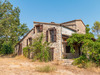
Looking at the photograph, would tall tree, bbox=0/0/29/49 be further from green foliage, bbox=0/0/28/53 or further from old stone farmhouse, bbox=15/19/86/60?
old stone farmhouse, bbox=15/19/86/60

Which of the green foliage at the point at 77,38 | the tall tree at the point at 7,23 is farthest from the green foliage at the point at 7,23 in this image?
the green foliage at the point at 77,38

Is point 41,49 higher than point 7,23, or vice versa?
point 7,23

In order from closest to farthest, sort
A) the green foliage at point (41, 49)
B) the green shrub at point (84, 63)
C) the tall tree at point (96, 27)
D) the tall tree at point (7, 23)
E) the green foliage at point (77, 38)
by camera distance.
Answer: the green shrub at point (84, 63), the green foliage at point (77, 38), the green foliage at point (41, 49), the tall tree at point (7, 23), the tall tree at point (96, 27)

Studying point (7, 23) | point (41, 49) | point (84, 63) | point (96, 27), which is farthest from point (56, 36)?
point (96, 27)

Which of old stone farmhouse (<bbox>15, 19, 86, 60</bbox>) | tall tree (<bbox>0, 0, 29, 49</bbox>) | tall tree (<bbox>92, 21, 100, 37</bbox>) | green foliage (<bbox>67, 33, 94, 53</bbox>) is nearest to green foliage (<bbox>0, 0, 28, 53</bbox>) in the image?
tall tree (<bbox>0, 0, 29, 49</bbox>)

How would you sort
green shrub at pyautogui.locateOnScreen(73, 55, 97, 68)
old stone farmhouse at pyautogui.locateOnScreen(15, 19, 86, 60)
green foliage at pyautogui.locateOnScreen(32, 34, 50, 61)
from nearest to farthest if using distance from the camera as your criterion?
green shrub at pyautogui.locateOnScreen(73, 55, 97, 68), green foliage at pyautogui.locateOnScreen(32, 34, 50, 61), old stone farmhouse at pyautogui.locateOnScreen(15, 19, 86, 60)

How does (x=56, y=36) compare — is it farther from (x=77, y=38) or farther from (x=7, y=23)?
(x=7, y=23)

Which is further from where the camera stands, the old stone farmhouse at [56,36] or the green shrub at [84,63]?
the old stone farmhouse at [56,36]

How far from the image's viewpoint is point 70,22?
Result: 20.0 metres

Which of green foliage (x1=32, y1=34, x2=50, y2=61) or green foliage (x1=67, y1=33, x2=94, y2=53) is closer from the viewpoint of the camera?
green foliage (x1=67, y1=33, x2=94, y2=53)

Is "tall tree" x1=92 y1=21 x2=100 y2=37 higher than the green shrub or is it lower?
higher

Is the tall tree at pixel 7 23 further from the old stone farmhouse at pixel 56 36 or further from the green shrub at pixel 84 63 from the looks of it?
the green shrub at pixel 84 63

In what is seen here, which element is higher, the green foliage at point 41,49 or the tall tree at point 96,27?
the tall tree at point 96,27

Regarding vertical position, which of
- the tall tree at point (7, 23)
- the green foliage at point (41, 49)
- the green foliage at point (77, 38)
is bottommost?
the green foliage at point (41, 49)
